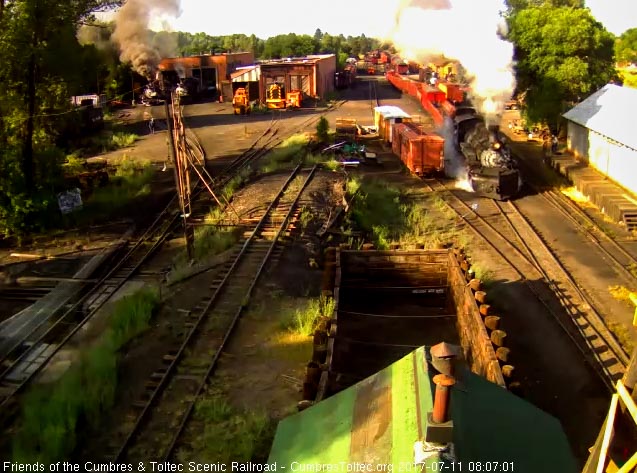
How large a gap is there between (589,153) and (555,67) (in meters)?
5.62

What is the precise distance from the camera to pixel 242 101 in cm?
4353

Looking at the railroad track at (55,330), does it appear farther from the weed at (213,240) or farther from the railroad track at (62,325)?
the weed at (213,240)

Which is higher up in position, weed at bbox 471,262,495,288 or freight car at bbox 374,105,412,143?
freight car at bbox 374,105,412,143

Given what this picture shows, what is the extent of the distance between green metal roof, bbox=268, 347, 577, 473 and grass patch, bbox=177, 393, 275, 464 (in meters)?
3.16

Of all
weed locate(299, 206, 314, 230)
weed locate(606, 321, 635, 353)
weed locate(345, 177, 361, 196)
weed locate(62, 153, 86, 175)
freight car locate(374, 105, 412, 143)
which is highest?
freight car locate(374, 105, 412, 143)

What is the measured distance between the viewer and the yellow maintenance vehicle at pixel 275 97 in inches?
1784

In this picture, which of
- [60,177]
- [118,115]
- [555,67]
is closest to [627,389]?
[60,177]

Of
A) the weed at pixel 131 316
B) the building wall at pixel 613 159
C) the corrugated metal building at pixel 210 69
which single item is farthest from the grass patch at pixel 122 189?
the corrugated metal building at pixel 210 69

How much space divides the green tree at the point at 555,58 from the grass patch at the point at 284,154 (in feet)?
37.0

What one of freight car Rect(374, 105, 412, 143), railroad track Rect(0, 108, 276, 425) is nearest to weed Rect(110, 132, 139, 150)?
freight car Rect(374, 105, 412, 143)

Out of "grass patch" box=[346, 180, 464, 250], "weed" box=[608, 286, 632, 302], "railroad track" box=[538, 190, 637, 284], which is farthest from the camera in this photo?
"grass patch" box=[346, 180, 464, 250]

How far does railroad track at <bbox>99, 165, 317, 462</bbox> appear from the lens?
27.5 feet

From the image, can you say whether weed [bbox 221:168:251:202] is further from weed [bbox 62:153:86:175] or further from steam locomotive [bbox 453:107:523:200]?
steam locomotive [bbox 453:107:523:200]

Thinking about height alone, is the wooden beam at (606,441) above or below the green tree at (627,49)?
below
